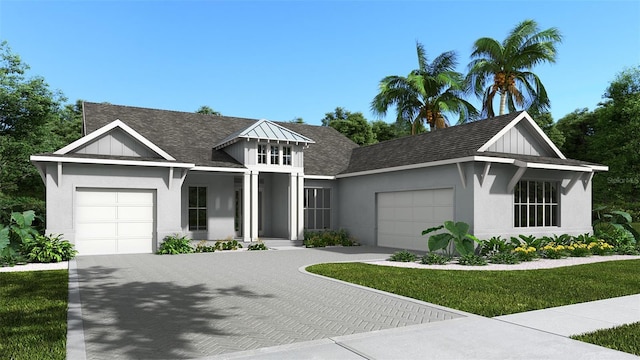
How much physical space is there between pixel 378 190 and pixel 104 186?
1078 centimetres

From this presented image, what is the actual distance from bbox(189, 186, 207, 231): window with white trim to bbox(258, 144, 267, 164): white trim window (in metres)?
2.85

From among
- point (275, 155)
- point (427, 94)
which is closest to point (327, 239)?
point (275, 155)

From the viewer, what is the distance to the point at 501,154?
1650 cm

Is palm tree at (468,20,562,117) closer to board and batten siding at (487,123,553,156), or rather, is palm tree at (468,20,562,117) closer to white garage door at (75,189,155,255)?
board and batten siding at (487,123,553,156)

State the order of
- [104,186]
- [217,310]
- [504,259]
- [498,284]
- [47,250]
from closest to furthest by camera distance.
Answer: [217,310] < [498,284] < [504,259] < [47,250] < [104,186]

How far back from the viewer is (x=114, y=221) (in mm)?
16562

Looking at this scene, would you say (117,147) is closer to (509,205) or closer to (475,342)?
(509,205)

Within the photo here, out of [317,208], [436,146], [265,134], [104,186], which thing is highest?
[265,134]

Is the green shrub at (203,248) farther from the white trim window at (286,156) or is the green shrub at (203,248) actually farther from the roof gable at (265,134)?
the white trim window at (286,156)

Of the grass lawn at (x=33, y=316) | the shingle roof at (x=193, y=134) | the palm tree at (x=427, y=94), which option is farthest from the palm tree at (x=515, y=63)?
the grass lawn at (x=33, y=316)

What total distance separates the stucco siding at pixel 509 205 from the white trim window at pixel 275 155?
8954mm

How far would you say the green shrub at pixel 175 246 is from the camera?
16683 mm

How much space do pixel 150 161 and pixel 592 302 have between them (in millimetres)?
14104

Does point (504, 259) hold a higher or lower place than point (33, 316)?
lower
